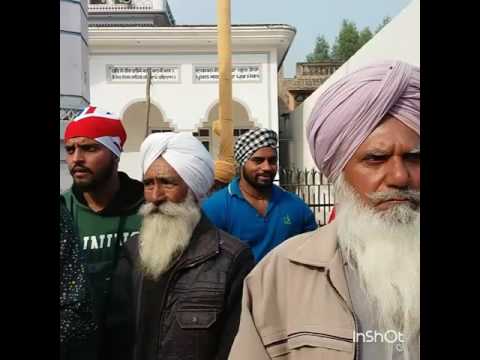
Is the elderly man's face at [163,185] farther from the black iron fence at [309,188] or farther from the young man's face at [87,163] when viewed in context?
the black iron fence at [309,188]

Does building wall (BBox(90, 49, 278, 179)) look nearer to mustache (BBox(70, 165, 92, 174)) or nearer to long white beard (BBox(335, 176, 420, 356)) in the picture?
mustache (BBox(70, 165, 92, 174))

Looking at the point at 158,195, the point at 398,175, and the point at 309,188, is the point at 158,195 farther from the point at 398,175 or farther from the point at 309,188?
the point at 309,188

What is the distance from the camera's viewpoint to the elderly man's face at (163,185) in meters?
2.13

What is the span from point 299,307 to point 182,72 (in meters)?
11.6

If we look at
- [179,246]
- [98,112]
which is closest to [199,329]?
[179,246]

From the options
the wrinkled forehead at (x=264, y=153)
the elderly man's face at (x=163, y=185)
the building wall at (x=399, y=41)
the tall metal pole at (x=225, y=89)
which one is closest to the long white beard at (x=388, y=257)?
the elderly man's face at (x=163, y=185)

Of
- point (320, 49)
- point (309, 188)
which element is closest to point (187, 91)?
point (309, 188)

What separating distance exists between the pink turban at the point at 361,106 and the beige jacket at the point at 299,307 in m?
0.23

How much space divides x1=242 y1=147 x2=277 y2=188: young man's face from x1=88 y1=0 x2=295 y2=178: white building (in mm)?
8916

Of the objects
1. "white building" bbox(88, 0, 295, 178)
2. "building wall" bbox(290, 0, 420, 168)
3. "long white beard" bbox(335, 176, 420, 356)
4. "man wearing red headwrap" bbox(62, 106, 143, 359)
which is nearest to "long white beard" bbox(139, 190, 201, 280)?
"man wearing red headwrap" bbox(62, 106, 143, 359)

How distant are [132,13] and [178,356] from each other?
44.4ft

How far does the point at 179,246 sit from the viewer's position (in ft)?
6.60

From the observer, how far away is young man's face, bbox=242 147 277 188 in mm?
3246

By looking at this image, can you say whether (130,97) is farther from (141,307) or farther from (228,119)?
(141,307)
